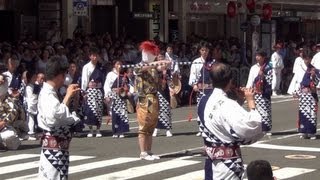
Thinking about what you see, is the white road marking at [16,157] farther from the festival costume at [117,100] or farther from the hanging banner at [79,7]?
the hanging banner at [79,7]

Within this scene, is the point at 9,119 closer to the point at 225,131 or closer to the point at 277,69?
the point at 225,131

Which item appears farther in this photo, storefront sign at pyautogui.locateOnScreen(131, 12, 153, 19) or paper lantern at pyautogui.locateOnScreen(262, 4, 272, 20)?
paper lantern at pyautogui.locateOnScreen(262, 4, 272, 20)

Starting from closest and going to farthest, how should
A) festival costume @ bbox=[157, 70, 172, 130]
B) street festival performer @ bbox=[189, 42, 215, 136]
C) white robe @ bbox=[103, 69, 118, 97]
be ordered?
street festival performer @ bbox=[189, 42, 215, 136] < festival costume @ bbox=[157, 70, 172, 130] < white robe @ bbox=[103, 69, 118, 97]

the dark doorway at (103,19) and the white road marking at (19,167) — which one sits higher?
the dark doorway at (103,19)

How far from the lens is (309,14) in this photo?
45.6 meters

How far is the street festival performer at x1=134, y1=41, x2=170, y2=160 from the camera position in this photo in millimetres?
12898

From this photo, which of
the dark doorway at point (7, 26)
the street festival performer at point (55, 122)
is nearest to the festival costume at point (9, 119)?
the street festival performer at point (55, 122)

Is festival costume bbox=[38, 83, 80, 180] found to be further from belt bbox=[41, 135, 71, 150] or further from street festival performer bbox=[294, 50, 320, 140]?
street festival performer bbox=[294, 50, 320, 140]

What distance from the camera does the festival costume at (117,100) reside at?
16.3m

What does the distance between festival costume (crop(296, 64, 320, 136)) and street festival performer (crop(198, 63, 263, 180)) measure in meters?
8.57

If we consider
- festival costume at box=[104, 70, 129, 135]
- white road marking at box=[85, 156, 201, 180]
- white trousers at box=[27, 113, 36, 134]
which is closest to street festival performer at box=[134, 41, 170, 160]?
white road marking at box=[85, 156, 201, 180]

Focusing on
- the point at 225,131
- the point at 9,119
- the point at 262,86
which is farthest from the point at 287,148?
the point at 225,131

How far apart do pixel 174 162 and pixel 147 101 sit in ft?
3.69

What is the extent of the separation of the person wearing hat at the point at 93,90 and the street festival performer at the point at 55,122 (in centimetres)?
881
